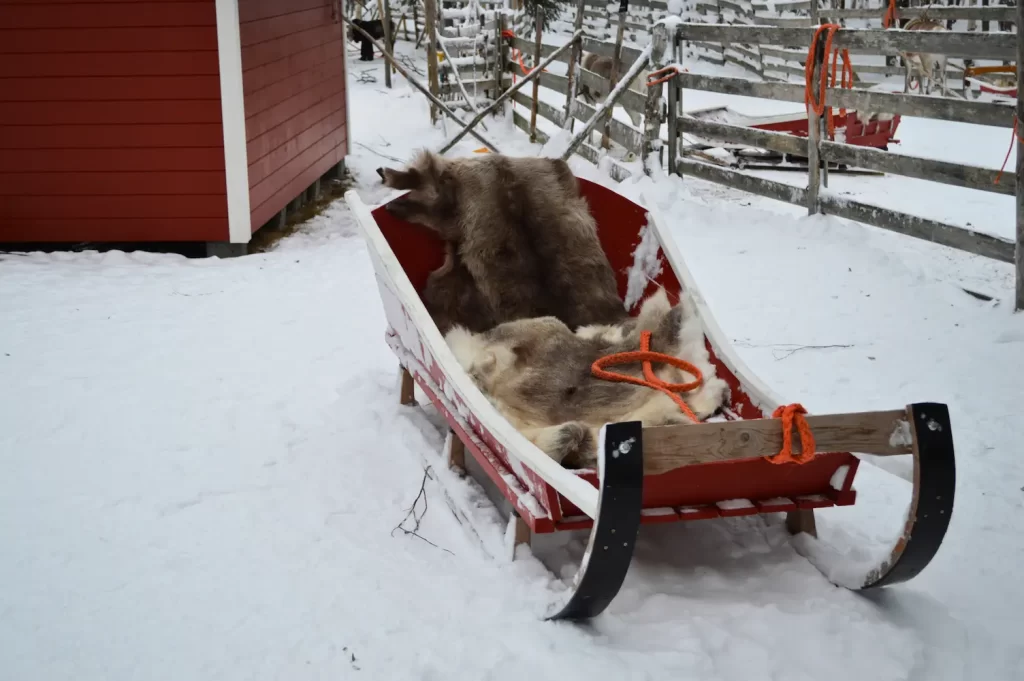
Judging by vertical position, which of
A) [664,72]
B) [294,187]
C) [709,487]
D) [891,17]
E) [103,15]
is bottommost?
[709,487]

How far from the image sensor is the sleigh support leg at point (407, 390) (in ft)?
12.5

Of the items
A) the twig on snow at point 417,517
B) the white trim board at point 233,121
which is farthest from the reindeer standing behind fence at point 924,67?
the twig on snow at point 417,517

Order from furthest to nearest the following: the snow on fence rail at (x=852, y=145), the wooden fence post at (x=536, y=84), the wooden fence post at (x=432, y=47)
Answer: the wooden fence post at (x=432, y=47) → the wooden fence post at (x=536, y=84) → the snow on fence rail at (x=852, y=145)

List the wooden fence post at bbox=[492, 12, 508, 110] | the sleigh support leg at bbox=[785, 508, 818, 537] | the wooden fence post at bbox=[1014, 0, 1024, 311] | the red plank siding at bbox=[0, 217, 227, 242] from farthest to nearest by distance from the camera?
the wooden fence post at bbox=[492, 12, 508, 110]
the red plank siding at bbox=[0, 217, 227, 242]
the wooden fence post at bbox=[1014, 0, 1024, 311]
the sleigh support leg at bbox=[785, 508, 818, 537]

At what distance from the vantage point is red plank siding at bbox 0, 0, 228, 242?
219 inches

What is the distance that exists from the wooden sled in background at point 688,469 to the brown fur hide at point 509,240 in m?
0.53

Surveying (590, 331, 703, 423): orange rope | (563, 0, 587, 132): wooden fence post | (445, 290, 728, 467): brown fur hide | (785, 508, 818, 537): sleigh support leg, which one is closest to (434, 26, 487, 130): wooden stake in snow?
(563, 0, 587, 132): wooden fence post

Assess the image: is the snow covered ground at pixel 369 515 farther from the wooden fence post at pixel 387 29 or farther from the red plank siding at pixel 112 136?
the wooden fence post at pixel 387 29

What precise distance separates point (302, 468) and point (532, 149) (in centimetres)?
661

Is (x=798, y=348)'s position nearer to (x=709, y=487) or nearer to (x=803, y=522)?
(x=803, y=522)

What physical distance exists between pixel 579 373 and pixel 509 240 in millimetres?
810

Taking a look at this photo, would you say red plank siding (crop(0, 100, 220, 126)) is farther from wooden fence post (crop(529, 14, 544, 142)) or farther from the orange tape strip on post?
wooden fence post (crop(529, 14, 544, 142))

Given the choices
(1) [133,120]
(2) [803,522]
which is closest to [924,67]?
(1) [133,120]

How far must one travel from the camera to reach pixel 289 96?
6.80 metres
